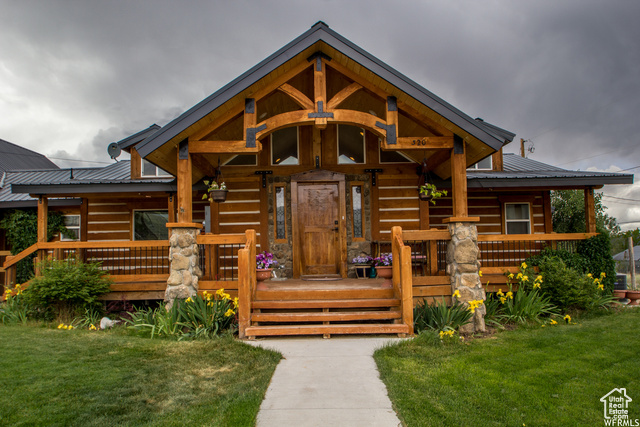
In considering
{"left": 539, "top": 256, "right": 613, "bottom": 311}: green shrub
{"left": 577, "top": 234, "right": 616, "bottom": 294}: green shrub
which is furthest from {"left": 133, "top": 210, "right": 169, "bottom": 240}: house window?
{"left": 577, "top": 234, "right": 616, "bottom": 294}: green shrub

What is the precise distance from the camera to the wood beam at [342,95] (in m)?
7.19

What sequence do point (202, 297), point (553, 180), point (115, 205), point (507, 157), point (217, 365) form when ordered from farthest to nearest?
point (507, 157) → point (115, 205) → point (553, 180) → point (202, 297) → point (217, 365)

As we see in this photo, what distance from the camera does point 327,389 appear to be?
13.2ft

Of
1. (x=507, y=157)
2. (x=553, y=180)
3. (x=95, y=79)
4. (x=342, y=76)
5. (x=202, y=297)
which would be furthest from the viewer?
(x=95, y=79)

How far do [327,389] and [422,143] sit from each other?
4.83m

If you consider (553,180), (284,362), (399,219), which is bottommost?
(284,362)

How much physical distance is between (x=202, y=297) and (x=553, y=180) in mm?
8236

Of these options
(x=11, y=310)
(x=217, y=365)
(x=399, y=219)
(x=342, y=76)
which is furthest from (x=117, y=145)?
(x=217, y=365)

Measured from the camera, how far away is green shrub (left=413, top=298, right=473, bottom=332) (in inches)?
250

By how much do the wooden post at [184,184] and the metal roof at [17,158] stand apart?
603 inches

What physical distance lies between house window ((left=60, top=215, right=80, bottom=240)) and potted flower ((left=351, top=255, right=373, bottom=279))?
8678mm

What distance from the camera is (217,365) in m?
4.76

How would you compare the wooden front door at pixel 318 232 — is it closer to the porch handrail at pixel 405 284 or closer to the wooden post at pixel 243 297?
the porch handrail at pixel 405 284

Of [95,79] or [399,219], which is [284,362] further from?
[95,79]
